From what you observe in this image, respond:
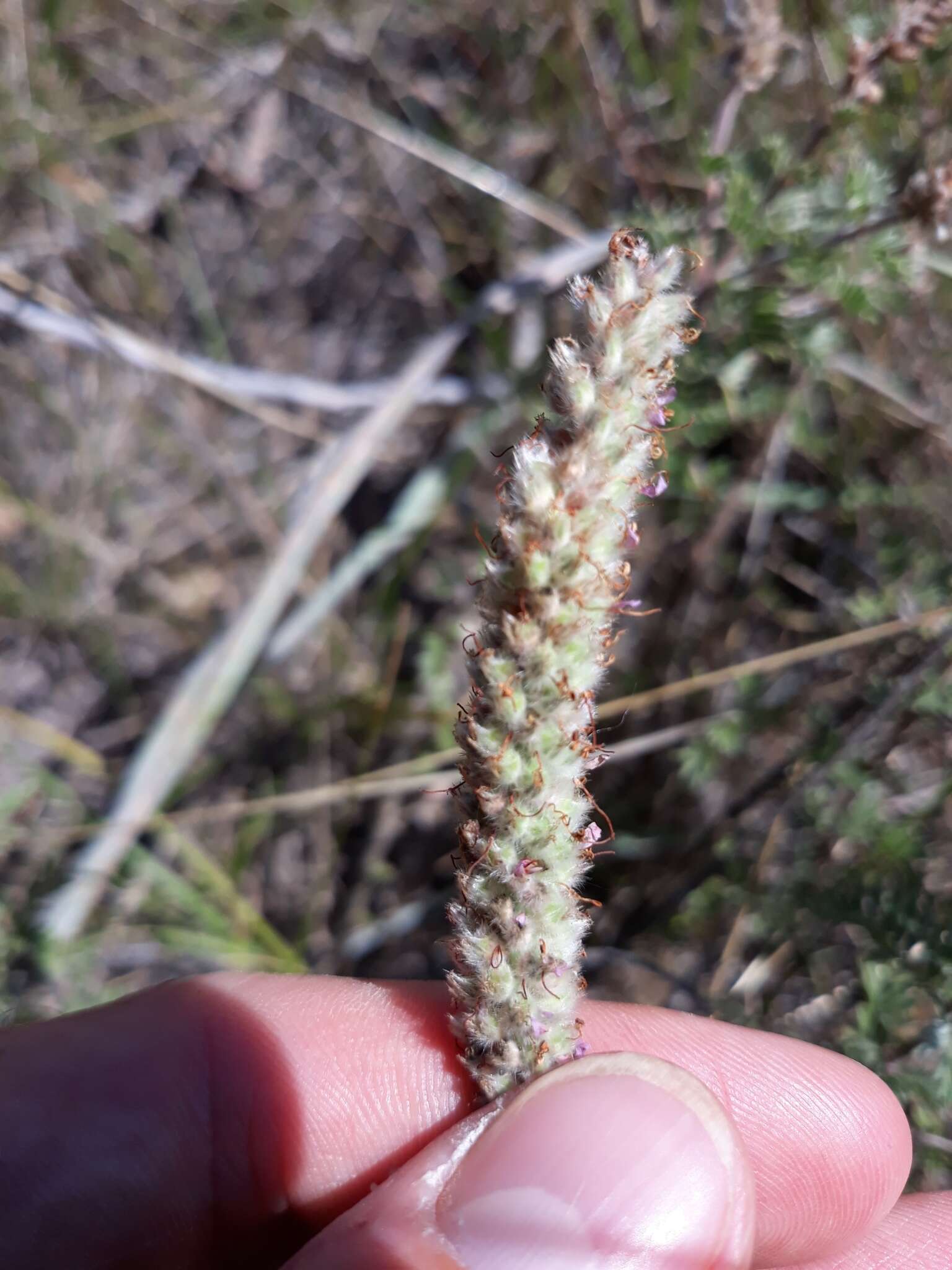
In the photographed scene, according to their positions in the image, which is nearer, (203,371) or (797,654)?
(797,654)

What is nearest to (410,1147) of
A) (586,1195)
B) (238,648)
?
(586,1195)

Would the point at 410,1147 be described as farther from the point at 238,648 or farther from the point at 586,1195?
the point at 238,648

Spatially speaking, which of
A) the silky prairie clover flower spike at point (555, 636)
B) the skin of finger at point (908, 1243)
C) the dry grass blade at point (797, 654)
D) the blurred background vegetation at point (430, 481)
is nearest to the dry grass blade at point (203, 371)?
the blurred background vegetation at point (430, 481)

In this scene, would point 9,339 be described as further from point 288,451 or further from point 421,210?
point 421,210

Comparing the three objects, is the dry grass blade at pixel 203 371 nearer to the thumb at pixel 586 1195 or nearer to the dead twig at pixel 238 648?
the dead twig at pixel 238 648

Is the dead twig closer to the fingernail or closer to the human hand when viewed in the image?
the human hand

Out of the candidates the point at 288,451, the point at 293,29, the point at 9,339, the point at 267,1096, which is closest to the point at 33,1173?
the point at 267,1096
